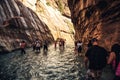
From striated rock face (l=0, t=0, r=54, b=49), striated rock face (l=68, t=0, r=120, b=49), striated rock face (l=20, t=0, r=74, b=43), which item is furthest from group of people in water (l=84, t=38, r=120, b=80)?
striated rock face (l=20, t=0, r=74, b=43)

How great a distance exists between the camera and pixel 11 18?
139 feet

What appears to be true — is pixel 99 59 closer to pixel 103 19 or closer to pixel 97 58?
pixel 97 58

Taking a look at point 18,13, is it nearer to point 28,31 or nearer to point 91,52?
point 28,31

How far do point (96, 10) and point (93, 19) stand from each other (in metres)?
1.58

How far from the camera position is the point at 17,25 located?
43.5 meters

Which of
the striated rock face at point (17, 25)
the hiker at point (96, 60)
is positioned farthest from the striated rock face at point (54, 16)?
the hiker at point (96, 60)

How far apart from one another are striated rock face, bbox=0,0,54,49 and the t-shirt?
26.4 metres

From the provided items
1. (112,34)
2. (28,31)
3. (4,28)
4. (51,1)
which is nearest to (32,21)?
(28,31)

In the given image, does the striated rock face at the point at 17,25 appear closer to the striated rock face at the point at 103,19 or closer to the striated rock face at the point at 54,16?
the striated rock face at the point at 54,16

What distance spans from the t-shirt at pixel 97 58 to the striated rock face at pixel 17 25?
26430 mm

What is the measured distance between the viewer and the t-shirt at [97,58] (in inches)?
377

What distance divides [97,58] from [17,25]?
3531 cm

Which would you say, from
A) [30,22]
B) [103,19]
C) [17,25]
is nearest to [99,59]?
[103,19]

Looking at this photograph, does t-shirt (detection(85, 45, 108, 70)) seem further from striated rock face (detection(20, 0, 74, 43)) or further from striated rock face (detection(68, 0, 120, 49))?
striated rock face (detection(20, 0, 74, 43))
